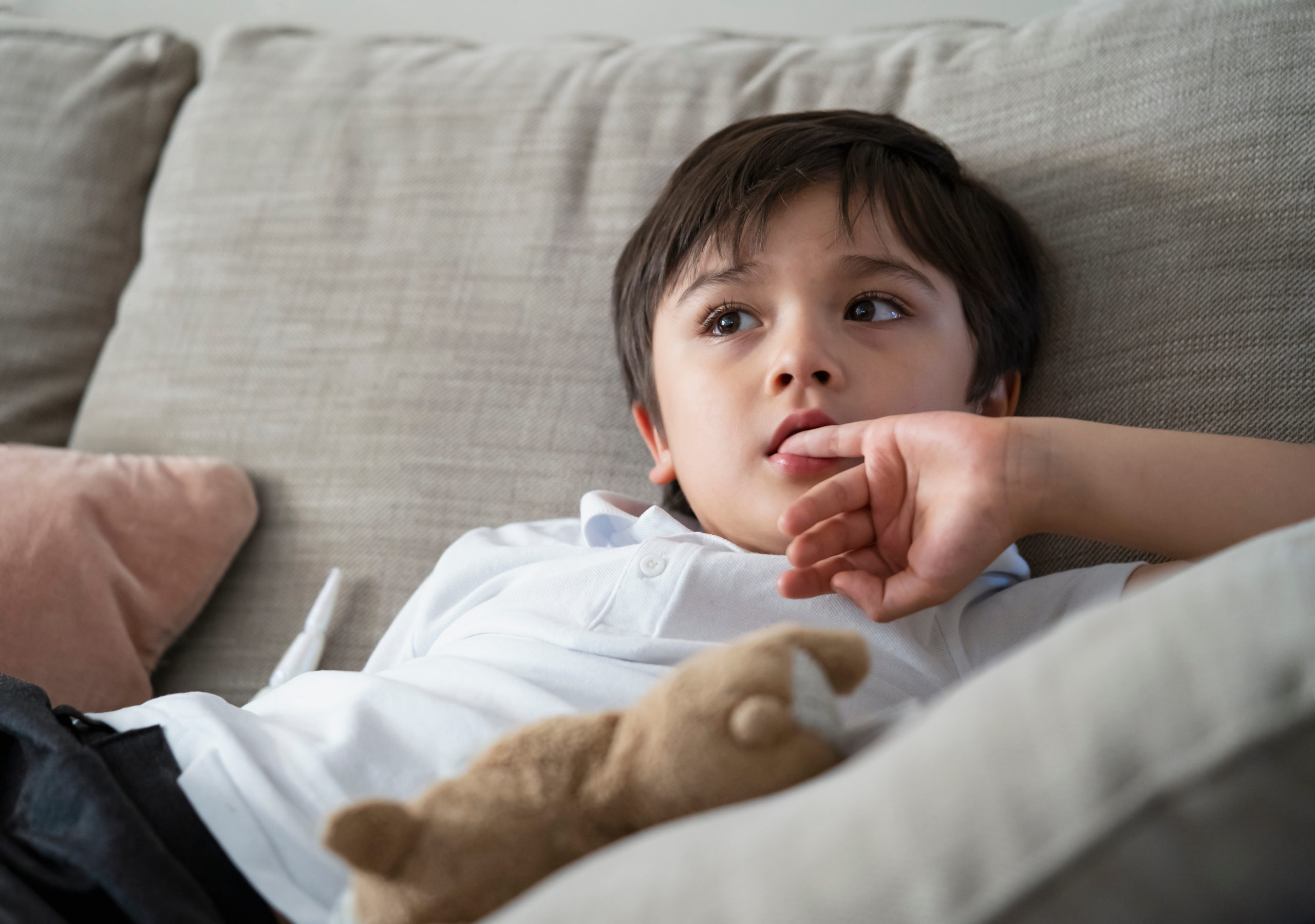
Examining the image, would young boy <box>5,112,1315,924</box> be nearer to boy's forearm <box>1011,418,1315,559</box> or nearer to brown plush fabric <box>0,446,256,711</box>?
boy's forearm <box>1011,418,1315,559</box>

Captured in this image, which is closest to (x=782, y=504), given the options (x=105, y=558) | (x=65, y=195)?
(x=105, y=558)

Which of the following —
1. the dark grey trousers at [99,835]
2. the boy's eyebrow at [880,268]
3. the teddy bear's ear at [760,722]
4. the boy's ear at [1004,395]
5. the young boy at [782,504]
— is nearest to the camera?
the teddy bear's ear at [760,722]

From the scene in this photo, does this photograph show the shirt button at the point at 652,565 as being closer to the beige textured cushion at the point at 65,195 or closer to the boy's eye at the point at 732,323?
the boy's eye at the point at 732,323

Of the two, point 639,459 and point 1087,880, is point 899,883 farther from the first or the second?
point 639,459

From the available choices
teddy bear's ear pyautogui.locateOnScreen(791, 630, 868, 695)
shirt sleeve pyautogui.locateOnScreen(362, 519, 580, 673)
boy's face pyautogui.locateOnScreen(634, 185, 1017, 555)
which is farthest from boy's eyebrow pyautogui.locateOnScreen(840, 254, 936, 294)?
teddy bear's ear pyautogui.locateOnScreen(791, 630, 868, 695)

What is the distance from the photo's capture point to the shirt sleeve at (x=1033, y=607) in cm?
78

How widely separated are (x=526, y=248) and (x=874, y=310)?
497 millimetres

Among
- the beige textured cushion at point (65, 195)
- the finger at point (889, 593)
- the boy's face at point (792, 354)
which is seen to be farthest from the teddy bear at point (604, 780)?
the beige textured cushion at point (65, 195)

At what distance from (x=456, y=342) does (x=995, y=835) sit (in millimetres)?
977

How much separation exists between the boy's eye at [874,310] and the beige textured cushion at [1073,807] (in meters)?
0.57

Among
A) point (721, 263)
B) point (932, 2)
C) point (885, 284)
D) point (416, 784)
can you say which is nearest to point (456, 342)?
point (721, 263)

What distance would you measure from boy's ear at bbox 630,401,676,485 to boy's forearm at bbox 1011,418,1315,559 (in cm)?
41

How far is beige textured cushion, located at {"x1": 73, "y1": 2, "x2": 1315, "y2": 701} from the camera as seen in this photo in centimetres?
89

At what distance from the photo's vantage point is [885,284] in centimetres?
87
